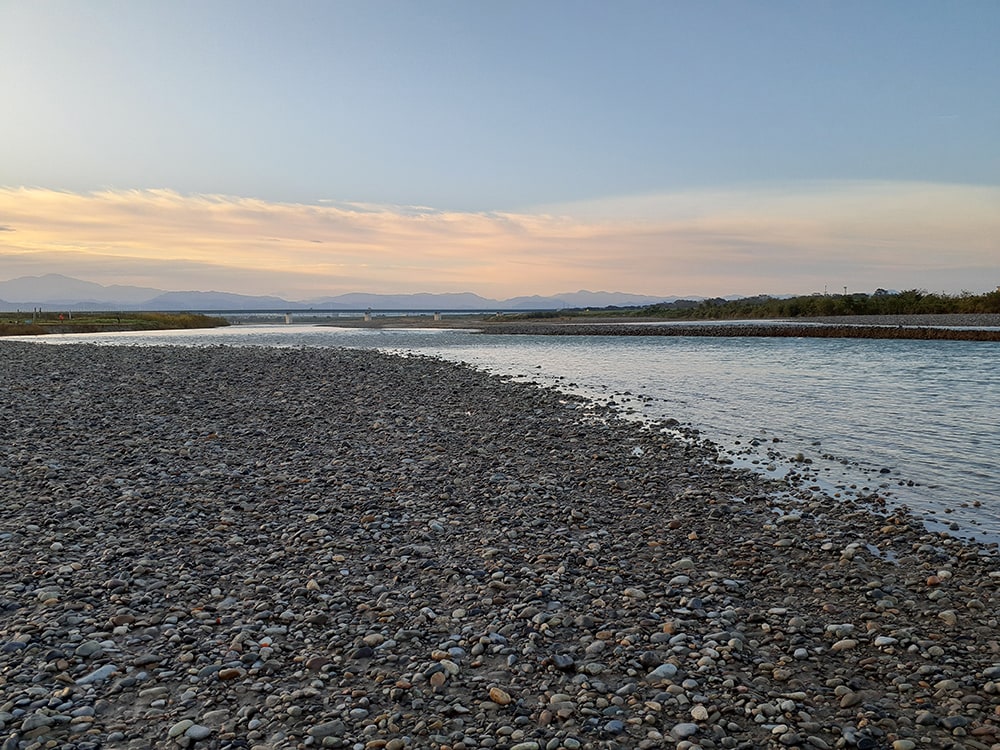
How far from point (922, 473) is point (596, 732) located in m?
12.2

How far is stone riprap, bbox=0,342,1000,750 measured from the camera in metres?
5.40

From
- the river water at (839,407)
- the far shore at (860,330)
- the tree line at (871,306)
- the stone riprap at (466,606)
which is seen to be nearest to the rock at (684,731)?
the stone riprap at (466,606)

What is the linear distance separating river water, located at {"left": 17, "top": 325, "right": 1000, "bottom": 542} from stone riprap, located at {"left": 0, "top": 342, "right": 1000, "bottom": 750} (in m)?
1.89

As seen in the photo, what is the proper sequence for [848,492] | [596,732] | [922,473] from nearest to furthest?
[596,732], [848,492], [922,473]

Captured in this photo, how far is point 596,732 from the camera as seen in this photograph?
5293mm

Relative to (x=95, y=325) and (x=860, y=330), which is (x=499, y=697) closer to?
(x=860, y=330)

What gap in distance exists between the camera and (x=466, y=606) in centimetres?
754

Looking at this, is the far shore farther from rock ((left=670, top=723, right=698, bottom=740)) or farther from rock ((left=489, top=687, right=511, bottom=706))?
rock ((left=489, top=687, right=511, bottom=706))

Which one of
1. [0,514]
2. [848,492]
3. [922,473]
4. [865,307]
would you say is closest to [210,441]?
[0,514]

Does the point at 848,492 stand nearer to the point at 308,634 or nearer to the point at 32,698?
the point at 308,634

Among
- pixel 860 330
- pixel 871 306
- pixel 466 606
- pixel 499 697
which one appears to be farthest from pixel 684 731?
pixel 871 306

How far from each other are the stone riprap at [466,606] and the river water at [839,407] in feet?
6.21

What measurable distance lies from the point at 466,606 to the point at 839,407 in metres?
20.8

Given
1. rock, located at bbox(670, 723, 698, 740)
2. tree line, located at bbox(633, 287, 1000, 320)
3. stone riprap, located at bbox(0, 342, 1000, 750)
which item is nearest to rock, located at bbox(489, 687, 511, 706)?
stone riprap, located at bbox(0, 342, 1000, 750)
